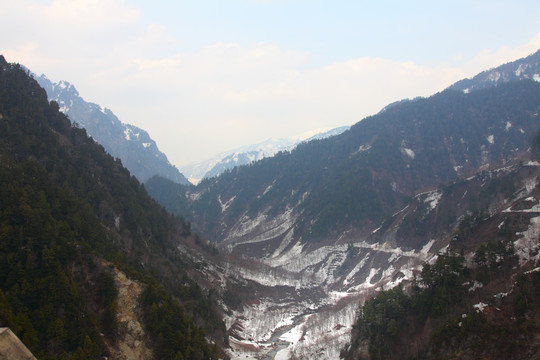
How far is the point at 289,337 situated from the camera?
410 ft

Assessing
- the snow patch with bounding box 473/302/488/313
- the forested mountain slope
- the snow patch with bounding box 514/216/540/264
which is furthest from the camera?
the snow patch with bounding box 514/216/540/264

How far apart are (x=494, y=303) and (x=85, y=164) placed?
13283 centimetres

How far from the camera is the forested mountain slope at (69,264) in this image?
61475 millimetres

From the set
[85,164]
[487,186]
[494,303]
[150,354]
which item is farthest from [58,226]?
[487,186]

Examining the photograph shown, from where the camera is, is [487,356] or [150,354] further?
[150,354]

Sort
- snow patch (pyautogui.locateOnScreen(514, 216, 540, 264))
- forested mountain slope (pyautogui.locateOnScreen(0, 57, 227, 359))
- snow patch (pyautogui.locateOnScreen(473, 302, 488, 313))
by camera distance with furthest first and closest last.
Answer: snow patch (pyautogui.locateOnScreen(514, 216, 540, 264))
snow patch (pyautogui.locateOnScreen(473, 302, 488, 313))
forested mountain slope (pyautogui.locateOnScreen(0, 57, 227, 359))

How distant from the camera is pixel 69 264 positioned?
243 feet

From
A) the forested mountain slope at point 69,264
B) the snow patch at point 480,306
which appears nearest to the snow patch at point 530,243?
the snow patch at point 480,306

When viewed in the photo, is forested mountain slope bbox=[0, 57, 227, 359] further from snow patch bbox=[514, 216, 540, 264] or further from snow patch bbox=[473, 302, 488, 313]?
snow patch bbox=[514, 216, 540, 264]

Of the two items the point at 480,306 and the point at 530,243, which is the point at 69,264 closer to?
the point at 480,306

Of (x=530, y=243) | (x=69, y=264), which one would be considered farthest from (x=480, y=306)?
(x=69, y=264)

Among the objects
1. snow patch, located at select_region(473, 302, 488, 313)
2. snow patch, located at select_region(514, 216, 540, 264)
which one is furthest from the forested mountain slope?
snow patch, located at select_region(514, 216, 540, 264)

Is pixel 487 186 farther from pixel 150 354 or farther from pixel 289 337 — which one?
pixel 150 354

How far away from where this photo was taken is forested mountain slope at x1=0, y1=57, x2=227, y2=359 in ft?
202
